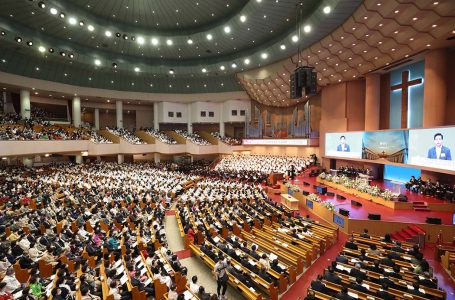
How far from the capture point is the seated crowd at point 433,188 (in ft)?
39.2

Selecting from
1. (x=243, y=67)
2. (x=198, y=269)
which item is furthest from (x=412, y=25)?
(x=243, y=67)

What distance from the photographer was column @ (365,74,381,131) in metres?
18.0

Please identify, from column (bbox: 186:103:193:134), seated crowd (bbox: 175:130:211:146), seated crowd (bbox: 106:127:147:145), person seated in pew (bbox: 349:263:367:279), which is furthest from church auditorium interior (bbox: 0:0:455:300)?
seated crowd (bbox: 175:130:211:146)

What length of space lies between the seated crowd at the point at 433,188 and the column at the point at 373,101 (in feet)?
16.8

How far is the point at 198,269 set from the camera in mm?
8008

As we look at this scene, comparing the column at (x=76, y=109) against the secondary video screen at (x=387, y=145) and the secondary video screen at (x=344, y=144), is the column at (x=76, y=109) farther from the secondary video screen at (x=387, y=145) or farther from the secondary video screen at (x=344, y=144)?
the secondary video screen at (x=387, y=145)

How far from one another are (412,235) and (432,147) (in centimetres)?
544

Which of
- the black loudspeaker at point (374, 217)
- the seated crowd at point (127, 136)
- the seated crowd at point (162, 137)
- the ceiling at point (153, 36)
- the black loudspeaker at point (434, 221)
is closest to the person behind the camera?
the black loudspeaker at point (434, 221)

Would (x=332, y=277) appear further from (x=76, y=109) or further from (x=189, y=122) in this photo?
(x=76, y=109)

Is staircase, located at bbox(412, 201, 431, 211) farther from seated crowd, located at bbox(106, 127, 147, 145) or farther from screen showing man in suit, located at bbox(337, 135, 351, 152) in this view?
seated crowd, located at bbox(106, 127, 147, 145)

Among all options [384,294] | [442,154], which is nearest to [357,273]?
[384,294]

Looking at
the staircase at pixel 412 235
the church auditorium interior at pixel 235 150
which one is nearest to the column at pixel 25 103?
the church auditorium interior at pixel 235 150

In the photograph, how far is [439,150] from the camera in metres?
11.9

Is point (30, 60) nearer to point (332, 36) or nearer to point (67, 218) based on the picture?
point (67, 218)
